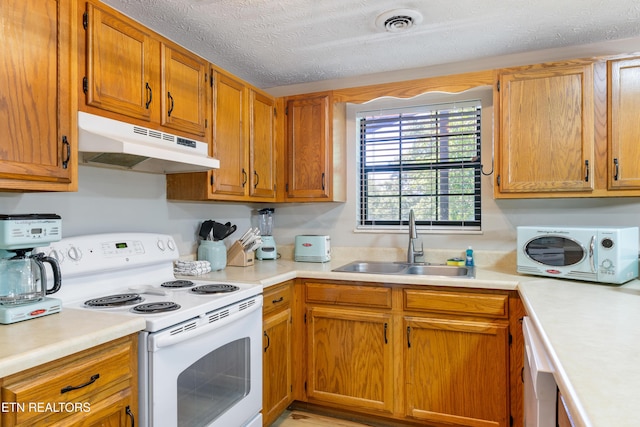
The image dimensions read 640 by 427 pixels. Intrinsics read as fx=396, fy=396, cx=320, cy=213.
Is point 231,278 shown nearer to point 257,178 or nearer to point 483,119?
point 257,178

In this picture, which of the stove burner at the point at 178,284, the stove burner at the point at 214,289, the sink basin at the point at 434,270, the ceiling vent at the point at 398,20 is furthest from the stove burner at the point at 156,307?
the ceiling vent at the point at 398,20

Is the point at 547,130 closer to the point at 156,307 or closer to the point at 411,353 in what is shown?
the point at 411,353

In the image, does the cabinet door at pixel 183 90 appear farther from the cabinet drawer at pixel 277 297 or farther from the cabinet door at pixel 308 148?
the cabinet drawer at pixel 277 297

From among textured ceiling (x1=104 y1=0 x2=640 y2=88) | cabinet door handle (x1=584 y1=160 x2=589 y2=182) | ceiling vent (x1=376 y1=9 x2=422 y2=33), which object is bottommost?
cabinet door handle (x1=584 y1=160 x2=589 y2=182)

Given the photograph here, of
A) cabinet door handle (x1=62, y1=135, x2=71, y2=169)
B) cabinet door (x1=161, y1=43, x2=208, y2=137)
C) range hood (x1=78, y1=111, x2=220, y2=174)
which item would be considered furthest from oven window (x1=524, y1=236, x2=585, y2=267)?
cabinet door handle (x1=62, y1=135, x2=71, y2=169)

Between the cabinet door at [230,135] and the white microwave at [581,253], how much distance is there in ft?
5.49

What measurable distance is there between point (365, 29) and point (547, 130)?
115cm

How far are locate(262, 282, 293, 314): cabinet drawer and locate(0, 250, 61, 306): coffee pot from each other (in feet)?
3.28

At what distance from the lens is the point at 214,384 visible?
1.71 meters

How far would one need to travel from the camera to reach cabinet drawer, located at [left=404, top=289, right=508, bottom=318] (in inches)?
79.6

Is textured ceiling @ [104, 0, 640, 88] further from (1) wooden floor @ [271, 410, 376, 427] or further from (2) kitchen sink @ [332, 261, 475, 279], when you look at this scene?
(1) wooden floor @ [271, 410, 376, 427]

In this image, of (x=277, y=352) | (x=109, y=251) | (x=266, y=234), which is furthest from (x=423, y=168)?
(x=109, y=251)

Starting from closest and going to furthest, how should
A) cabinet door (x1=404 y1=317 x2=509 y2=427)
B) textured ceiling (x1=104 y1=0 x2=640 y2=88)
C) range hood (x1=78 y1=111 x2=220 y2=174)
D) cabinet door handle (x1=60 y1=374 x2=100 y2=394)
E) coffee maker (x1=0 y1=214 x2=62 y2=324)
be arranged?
cabinet door handle (x1=60 y1=374 x2=100 y2=394)
coffee maker (x1=0 y1=214 x2=62 y2=324)
range hood (x1=78 y1=111 x2=220 y2=174)
textured ceiling (x1=104 y1=0 x2=640 y2=88)
cabinet door (x1=404 y1=317 x2=509 y2=427)

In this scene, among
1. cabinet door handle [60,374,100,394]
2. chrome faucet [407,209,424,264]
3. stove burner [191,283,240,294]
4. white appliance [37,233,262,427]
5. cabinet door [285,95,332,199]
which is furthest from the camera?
cabinet door [285,95,332,199]
